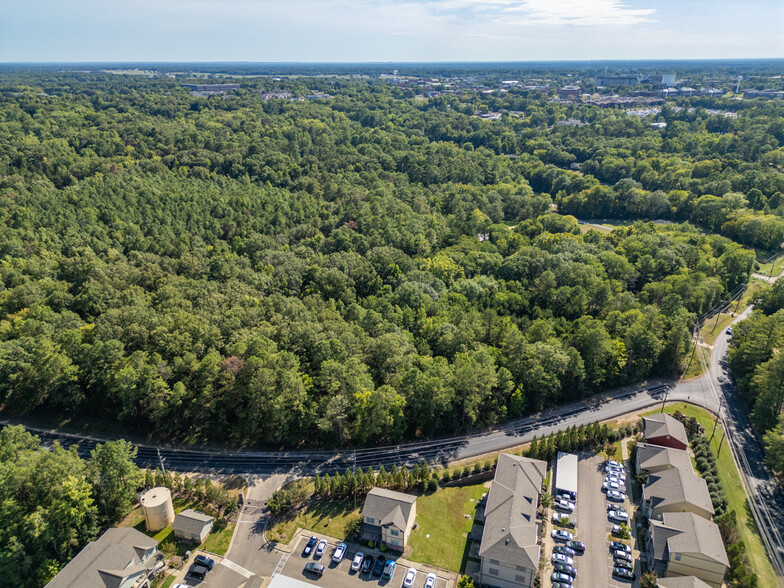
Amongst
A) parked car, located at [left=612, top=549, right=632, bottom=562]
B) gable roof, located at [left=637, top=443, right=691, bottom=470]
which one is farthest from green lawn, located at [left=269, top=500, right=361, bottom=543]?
gable roof, located at [left=637, top=443, right=691, bottom=470]

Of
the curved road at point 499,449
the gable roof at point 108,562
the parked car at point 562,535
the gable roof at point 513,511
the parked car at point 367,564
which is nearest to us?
the gable roof at point 108,562

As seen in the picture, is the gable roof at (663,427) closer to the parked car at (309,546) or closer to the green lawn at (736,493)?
the green lawn at (736,493)

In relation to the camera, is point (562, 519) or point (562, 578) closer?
point (562, 578)

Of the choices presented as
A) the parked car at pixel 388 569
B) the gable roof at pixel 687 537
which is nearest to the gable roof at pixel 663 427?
the gable roof at pixel 687 537

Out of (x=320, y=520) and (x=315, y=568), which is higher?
(x=315, y=568)

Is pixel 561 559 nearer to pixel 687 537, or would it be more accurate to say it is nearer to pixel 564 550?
pixel 564 550

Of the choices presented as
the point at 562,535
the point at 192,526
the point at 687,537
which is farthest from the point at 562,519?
the point at 192,526

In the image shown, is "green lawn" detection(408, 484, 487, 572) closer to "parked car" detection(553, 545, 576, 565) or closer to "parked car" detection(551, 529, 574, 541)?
"parked car" detection(551, 529, 574, 541)
